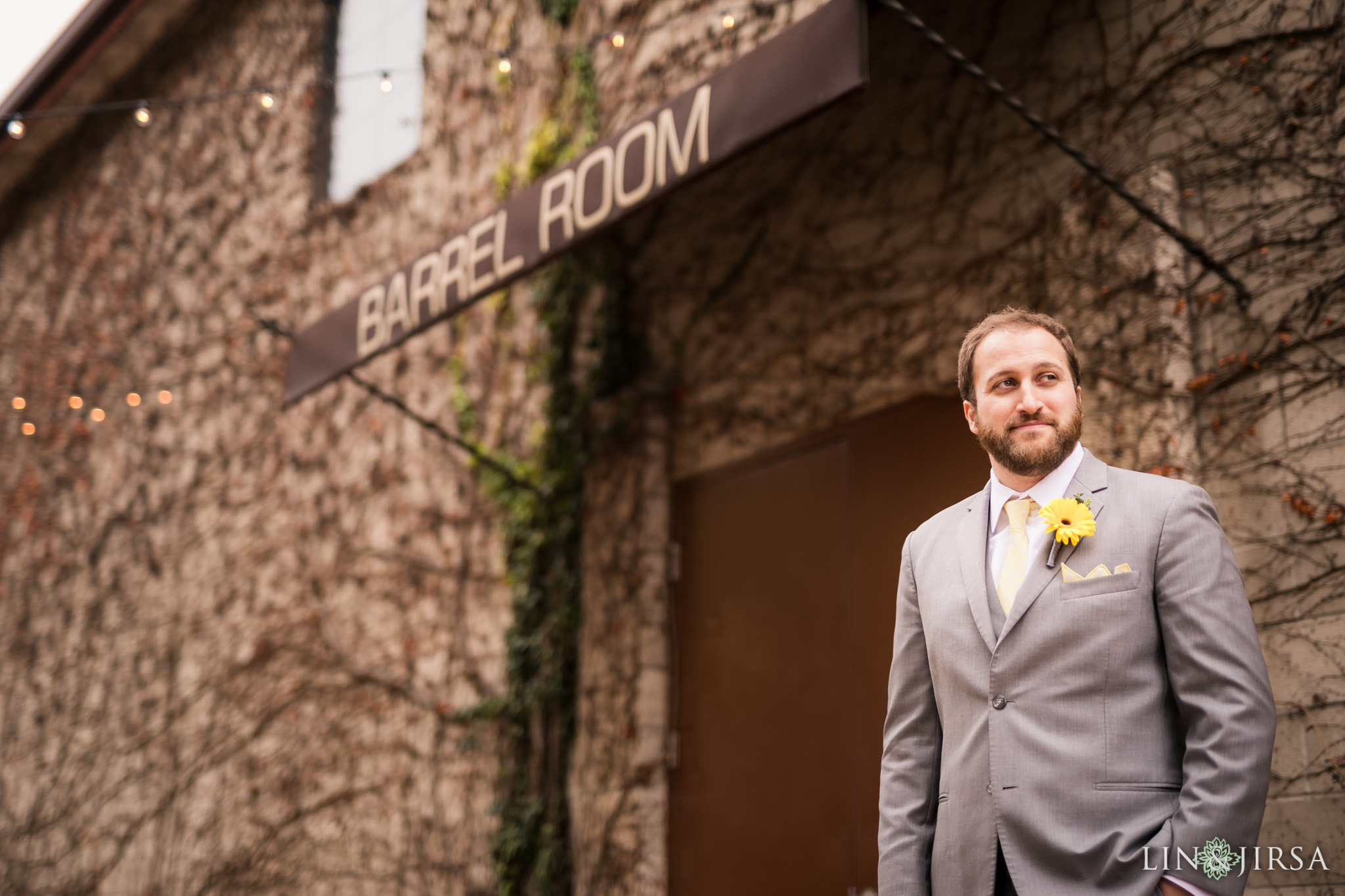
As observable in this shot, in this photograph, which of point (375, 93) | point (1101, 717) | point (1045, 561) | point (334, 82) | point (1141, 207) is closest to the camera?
point (1101, 717)

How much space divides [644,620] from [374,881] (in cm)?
226

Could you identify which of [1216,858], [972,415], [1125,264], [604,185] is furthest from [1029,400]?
[604,185]

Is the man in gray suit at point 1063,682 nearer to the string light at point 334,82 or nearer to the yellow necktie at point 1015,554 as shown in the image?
the yellow necktie at point 1015,554

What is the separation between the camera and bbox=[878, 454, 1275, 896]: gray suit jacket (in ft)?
5.88

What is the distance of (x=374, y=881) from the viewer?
19.9 ft

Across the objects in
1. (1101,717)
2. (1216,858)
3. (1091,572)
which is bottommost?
(1216,858)

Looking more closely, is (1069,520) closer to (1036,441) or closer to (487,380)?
(1036,441)

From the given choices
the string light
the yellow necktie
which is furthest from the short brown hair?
the string light

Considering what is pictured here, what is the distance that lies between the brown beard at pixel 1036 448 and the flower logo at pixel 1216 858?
66 centimetres

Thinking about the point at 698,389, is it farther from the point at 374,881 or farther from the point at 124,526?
the point at 124,526

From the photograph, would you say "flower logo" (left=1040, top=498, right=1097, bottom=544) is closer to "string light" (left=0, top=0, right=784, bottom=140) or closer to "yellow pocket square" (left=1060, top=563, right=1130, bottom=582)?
"yellow pocket square" (left=1060, top=563, right=1130, bottom=582)

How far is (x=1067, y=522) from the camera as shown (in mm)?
1999

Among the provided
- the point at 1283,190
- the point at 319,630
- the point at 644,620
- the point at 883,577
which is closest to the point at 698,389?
the point at 644,620

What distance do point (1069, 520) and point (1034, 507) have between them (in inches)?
4.7
